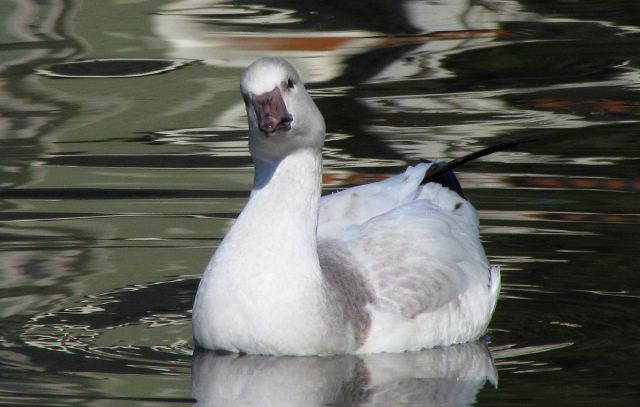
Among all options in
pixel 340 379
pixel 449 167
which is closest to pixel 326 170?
pixel 449 167

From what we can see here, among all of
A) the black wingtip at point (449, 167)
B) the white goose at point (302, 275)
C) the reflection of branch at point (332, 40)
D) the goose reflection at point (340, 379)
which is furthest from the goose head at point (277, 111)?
the reflection of branch at point (332, 40)

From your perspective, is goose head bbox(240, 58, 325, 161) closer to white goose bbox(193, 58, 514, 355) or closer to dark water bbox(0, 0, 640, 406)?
white goose bbox(193, 58, 514, 355)

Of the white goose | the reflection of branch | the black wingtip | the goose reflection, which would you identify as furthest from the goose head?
the reflection of branch

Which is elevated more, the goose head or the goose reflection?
the goose head

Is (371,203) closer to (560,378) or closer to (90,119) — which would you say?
(560,378)

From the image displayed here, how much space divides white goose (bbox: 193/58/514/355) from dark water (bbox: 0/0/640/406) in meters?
0.14

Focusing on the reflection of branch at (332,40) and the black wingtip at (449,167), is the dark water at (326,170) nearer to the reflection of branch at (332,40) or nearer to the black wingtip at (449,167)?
the reflection of branch at (332,40)

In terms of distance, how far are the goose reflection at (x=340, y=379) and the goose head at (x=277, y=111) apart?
3.25 ft

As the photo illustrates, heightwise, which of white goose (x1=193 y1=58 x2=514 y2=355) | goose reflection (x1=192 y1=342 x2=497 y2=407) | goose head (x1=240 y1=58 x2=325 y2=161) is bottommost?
goose reflection (x1=192 y1=342 x2=497 y2=407)

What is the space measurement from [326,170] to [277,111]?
16.3 ft

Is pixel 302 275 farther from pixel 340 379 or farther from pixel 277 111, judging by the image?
pixel 277 111

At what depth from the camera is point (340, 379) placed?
733cm

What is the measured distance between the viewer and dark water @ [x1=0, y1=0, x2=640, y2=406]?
7.38 meters

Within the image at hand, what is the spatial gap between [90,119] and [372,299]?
22.4 feet
